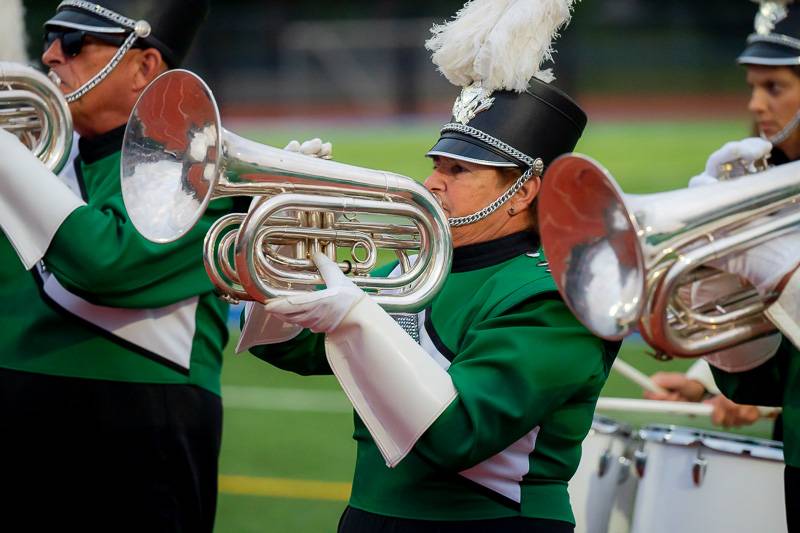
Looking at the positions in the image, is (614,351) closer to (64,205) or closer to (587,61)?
(64,205)

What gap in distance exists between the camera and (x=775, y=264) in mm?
2477

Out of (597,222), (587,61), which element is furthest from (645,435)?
(587,61)

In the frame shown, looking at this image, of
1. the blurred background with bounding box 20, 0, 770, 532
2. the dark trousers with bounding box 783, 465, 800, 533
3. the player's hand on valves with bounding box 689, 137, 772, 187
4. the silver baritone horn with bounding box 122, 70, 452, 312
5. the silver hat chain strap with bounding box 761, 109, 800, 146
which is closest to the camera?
the silver baritone horn with bounding box 122, 70, 452, 312

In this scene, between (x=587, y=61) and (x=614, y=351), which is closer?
(x=614, y=351)

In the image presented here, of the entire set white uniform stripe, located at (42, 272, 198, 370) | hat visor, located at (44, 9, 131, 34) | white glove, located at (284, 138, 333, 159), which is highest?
hat visor, located at (44, 9, 131, 34)

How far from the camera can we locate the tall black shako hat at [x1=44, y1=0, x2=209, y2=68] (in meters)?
3.85

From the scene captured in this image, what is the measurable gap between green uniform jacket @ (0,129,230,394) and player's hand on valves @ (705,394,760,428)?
163 centimetres

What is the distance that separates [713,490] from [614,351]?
35.3 inches

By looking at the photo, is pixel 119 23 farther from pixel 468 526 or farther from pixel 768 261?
pixel 768 261

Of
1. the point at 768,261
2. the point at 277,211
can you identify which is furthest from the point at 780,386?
the point at 277,211

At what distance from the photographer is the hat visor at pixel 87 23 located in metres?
3.83

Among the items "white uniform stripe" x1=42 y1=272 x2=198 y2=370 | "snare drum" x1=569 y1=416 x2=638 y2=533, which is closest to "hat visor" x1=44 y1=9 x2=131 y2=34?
"white uniform stripe" x1=42 y1=272 x2=198 y2=370

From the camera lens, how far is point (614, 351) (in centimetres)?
291

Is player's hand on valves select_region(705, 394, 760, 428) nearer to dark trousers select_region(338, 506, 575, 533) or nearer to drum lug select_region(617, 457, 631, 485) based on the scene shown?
drum lug select_region(617, 457, 631, 485)
